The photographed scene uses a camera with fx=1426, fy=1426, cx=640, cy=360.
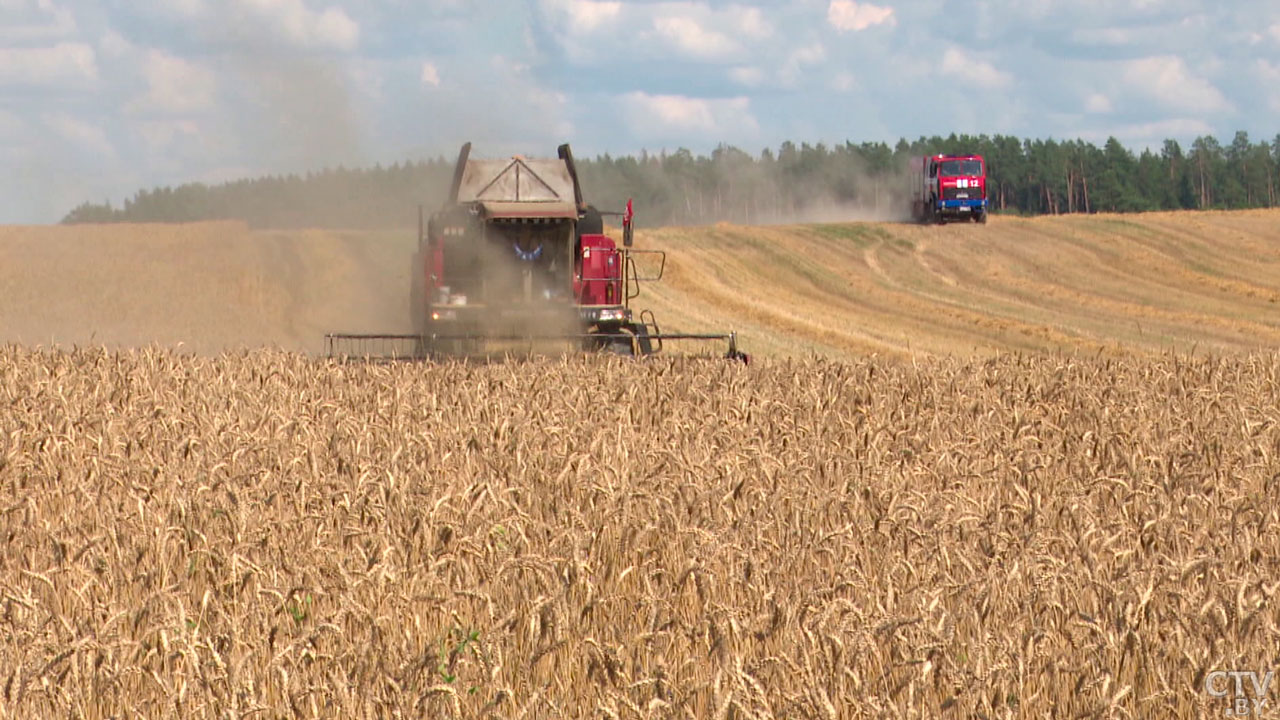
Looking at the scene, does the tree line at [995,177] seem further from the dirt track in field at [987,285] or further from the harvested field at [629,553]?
the harvested field at [629,553]

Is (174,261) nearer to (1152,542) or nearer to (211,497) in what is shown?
(211,497)

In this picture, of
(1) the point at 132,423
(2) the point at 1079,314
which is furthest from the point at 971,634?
(2) the point at 1079,314

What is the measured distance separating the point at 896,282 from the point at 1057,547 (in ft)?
109

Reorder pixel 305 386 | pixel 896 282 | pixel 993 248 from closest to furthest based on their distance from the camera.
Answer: pixel 305 386 → pixel 896 282 → pixel 993 248

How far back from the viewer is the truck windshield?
Result: 4984 centimetres

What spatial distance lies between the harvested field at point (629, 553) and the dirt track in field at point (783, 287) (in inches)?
449

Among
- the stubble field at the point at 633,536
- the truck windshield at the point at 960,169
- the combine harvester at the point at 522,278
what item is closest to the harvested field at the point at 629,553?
the stubble field at the point at 633,536

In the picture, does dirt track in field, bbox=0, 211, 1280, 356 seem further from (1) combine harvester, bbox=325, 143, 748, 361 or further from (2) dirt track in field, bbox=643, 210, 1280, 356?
(1) combine harvester, bbox=325, 143, 748, 361

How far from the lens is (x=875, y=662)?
14.4 ft

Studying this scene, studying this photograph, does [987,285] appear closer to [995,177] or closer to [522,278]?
[522,278]

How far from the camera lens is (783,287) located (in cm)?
3594

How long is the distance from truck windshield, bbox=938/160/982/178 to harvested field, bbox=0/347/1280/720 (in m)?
40.5

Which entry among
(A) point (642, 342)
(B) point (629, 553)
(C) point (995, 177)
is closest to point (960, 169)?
(A) point (642, 342)

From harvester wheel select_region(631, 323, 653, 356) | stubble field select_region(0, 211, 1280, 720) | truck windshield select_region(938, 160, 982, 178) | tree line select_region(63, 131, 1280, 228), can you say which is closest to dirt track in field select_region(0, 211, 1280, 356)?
truck windshield select_region(938, 160, 982, 178)
